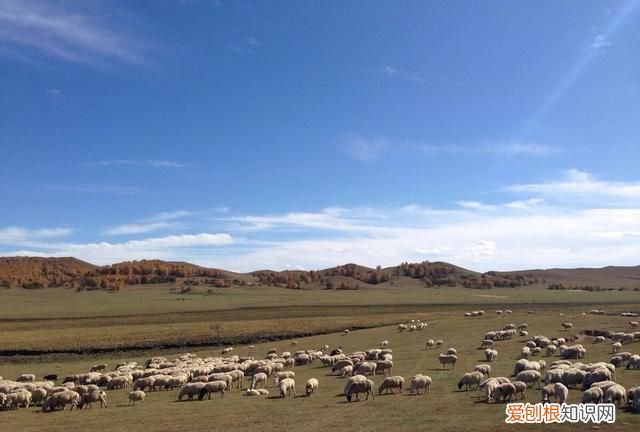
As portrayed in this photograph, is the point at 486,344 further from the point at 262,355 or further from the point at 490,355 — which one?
the point at 262,355

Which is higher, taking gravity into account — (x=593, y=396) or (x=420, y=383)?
(x=593, y=396)

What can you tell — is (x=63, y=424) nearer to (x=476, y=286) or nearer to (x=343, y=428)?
(x=343, y=428)

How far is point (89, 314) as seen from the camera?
8931 centimetres

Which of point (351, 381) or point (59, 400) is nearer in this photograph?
point (351, 381)

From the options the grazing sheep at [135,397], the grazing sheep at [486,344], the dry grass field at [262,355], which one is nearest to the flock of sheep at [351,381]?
the grazing sheep at [135,397]

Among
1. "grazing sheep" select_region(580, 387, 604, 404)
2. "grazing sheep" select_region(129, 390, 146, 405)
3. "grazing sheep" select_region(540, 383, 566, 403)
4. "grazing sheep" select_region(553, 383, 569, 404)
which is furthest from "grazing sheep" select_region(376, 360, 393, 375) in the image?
"grazing sheep" select_region(580, 387, 604, 404)

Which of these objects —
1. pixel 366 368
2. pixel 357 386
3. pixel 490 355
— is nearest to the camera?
pixel 357 386

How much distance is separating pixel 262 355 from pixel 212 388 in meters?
17.8

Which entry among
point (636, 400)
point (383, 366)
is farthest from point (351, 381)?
point (636, 400)

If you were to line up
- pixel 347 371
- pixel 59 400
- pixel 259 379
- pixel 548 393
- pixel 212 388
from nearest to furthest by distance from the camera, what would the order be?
pixel 548 393 → pixel 59 400 → pixel 212 388 → pixel 259 379 → pixel 347 371

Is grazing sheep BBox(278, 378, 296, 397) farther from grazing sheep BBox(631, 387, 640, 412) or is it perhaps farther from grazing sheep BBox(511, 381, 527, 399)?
grazing sheep BBox(631, 387, 640, 412)

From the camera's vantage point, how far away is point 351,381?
23.0 meters

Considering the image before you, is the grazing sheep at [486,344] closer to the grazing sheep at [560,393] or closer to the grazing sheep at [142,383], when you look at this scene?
the grazing sheep at [560,393]

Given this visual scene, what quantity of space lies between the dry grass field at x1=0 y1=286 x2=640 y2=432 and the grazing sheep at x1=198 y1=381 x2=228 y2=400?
607mm
